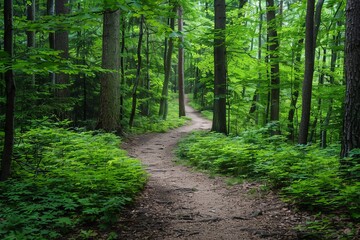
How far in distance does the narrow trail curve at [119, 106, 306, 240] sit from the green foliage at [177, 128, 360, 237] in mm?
390

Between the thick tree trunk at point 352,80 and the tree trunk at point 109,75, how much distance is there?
863 cm

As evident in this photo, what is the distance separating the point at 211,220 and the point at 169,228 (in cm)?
75

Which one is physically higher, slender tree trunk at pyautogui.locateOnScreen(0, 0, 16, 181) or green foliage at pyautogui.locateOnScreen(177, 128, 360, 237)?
slender tree trunk at pyautogui.locateOnScreen(0, 0, 16, 181)

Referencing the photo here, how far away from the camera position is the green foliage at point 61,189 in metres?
3.81

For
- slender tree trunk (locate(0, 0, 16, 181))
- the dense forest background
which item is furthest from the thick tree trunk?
slender tree trunk (locate(0, 0, 16, 181))

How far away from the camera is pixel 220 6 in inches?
477

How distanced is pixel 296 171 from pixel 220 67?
24.5ft

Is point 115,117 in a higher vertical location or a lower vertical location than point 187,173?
higher

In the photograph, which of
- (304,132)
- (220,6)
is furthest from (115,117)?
(304,132)

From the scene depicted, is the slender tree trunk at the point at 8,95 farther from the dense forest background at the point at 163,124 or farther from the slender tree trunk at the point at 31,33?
the slender tree trunk at the point at 31,33

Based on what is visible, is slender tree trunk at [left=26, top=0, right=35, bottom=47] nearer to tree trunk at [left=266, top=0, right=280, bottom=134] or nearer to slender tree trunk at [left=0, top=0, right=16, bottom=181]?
slender tree trunk at [left=0, top=0, right=16, bottom=181]

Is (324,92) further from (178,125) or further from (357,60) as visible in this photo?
(178,125)

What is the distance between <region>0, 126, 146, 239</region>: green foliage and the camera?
3.81 meters

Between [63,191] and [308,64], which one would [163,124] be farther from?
[63,191]
